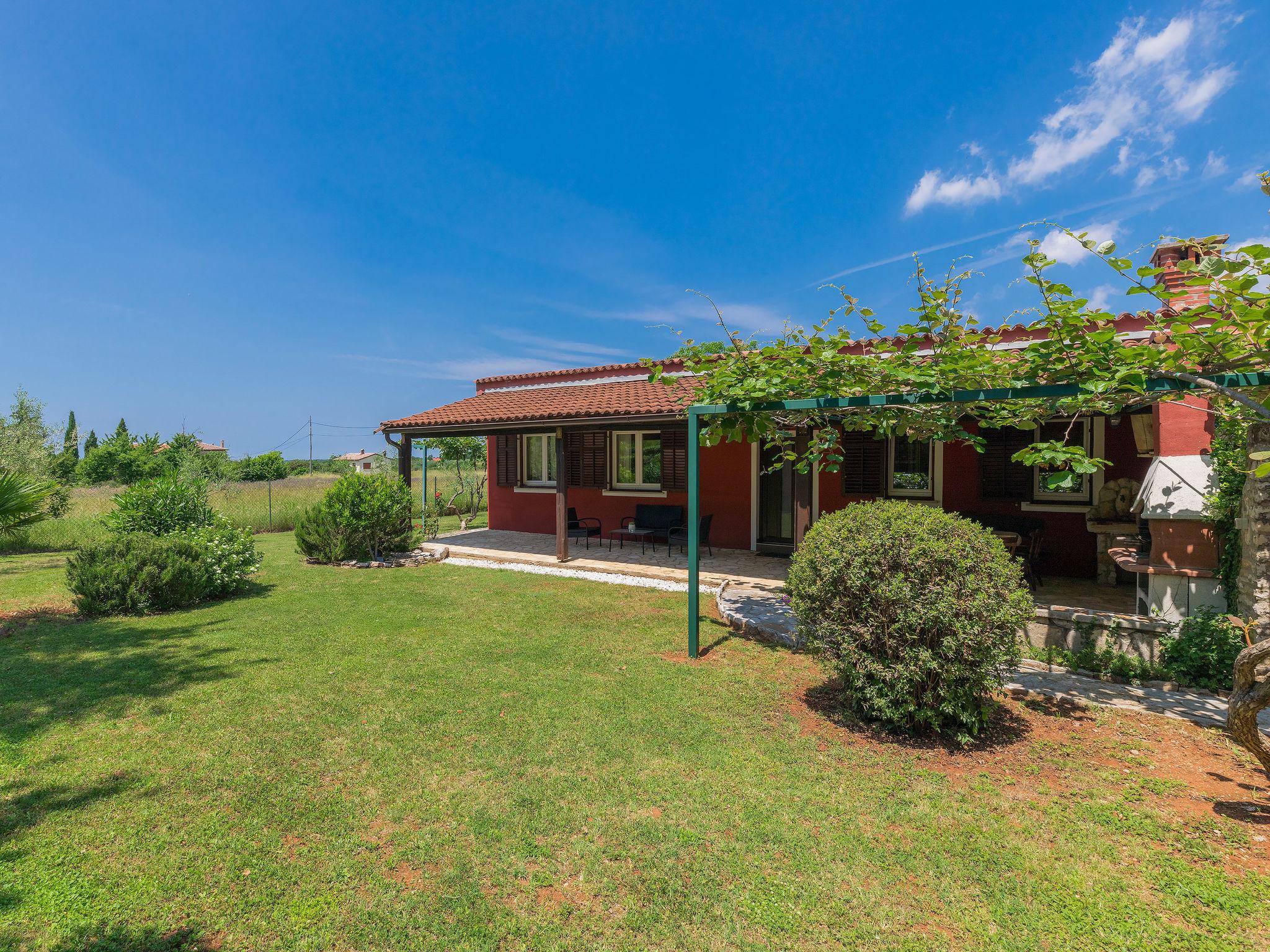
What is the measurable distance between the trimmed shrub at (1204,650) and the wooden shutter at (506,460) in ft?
40.8

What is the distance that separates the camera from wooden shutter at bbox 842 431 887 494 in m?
9.95

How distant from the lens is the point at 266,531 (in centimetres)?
1633

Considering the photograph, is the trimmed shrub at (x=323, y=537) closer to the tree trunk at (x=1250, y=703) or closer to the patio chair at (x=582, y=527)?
the patio chair at (x=582, y=527)

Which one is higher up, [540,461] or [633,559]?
[540,461]

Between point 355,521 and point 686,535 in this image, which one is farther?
point 355,521

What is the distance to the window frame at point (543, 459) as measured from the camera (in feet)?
45.6

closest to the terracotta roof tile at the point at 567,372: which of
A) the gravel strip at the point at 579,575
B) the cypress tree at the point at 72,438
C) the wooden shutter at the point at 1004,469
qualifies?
the gravel strip at the point at 579,575

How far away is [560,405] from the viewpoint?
11.5 meters

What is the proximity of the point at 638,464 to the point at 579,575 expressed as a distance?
377 centimetres

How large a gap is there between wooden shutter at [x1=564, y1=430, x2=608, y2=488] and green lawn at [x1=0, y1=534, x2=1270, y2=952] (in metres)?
7.93

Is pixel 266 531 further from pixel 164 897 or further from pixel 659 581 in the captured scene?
pixel 164 897

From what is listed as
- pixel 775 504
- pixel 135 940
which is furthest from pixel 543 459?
pixel 135 940

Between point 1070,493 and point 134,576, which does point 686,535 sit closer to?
point 1070,493

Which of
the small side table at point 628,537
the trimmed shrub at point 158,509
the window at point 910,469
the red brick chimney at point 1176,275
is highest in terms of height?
the red brick chimney at point 1176,275
